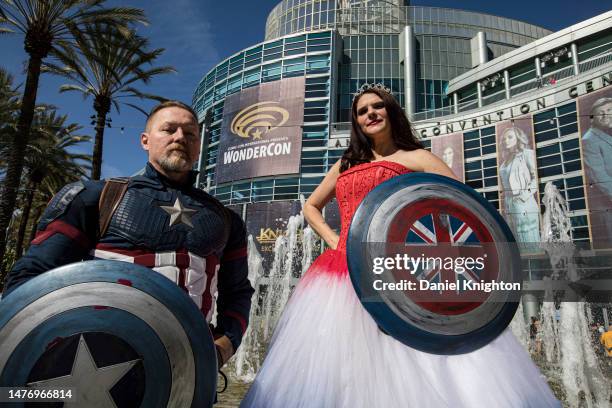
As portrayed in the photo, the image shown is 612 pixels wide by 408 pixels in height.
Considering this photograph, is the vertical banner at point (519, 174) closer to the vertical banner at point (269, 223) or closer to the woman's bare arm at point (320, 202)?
the vertical banner at point (269, 223)

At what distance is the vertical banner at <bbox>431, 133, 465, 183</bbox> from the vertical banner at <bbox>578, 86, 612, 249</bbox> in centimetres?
935

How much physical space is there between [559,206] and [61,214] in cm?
3615

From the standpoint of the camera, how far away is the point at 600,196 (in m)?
26.8

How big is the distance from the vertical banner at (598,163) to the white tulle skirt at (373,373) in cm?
3162

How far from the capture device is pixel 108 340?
42.3 inches

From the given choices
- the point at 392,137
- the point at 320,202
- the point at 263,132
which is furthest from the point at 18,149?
the point at 263,132

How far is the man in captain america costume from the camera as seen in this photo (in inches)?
60.6

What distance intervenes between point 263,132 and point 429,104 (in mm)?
19589

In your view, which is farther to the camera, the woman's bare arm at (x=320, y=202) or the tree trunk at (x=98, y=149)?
the tree trunk at (x=98, y=149)

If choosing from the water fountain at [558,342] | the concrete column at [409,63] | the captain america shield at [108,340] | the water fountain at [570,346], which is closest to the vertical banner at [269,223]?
the water fountain at [558,342]

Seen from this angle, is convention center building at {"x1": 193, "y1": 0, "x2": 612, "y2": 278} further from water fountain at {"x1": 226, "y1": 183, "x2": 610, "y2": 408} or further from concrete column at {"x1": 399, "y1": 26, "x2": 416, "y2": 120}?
water fountain at {"x1": 226, "y1": 183, "x2": 610, "y2": 408}

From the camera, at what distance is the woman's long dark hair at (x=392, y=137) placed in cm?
245

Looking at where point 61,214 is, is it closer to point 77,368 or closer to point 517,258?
point 77,368

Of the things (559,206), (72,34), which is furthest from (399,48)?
(72,34)
